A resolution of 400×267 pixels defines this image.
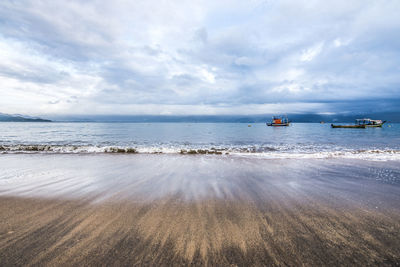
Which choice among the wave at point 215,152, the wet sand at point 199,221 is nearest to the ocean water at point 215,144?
the wave at point 215,152

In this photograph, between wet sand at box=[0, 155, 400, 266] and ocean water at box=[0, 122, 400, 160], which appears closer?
wet sand at box=[0, 155, 400, 266]

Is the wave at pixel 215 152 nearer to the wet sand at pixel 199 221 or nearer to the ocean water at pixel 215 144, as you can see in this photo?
the ocean water at pixel 215 144

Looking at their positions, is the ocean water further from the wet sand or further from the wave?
the wet sand

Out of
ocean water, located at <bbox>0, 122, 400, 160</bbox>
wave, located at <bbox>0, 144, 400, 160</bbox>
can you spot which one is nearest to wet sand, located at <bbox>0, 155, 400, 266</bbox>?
wave, located at <bbox>0, 144, 400, 160</bbox>

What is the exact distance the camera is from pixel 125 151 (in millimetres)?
15273

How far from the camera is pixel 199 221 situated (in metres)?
3.83

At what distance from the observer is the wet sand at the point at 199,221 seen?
272cm

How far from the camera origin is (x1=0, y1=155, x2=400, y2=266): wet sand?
272 cm

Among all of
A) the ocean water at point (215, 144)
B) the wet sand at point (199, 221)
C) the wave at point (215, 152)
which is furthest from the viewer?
the ocean water at point (215, 144)

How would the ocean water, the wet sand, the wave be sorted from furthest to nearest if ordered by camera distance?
1. the ocean water
2. the wave
3. the wet sand

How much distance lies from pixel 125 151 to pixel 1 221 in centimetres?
1165

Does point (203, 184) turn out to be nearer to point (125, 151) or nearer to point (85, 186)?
point (85, 186)

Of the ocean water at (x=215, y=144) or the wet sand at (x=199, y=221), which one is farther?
the ocean water at (x=215, y=144)

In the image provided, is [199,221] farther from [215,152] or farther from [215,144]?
[215,144]
